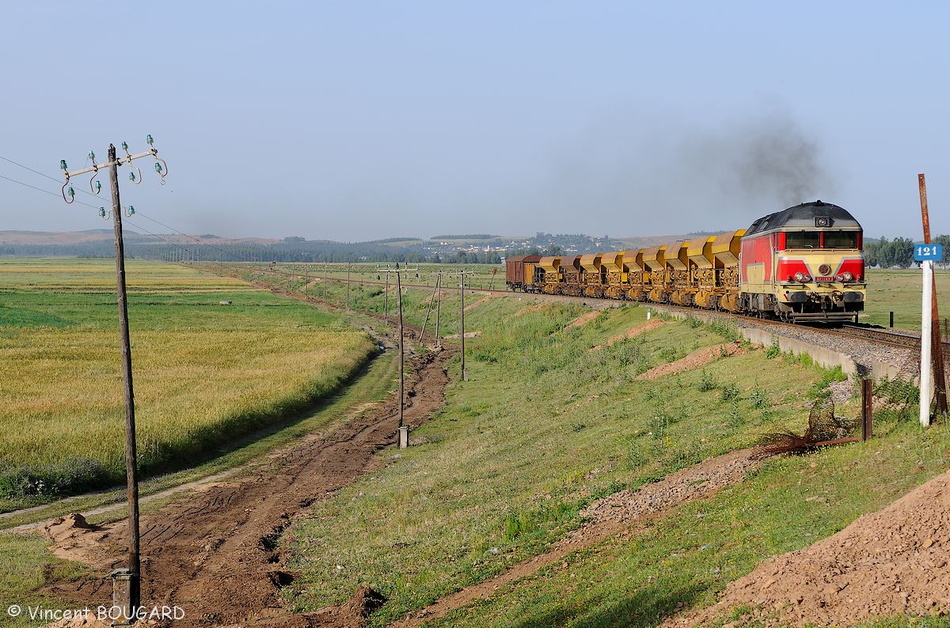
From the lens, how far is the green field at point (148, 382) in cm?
3048

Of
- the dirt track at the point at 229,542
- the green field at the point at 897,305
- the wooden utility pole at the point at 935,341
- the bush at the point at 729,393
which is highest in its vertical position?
the wooden utility pole at the point at 935,341

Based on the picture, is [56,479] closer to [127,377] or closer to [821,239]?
[127,377]

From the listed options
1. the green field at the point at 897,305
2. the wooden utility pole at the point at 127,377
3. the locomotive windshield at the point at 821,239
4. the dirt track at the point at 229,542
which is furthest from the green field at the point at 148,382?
the green field at the point at 897,305

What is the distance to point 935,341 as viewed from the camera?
653 inches

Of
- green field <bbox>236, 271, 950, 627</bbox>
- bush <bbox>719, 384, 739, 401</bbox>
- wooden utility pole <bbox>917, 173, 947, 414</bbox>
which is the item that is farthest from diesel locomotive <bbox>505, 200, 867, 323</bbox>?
wooden utility pole <bbox>917, 173, 947, 414</bbox>

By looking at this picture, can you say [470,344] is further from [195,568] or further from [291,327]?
[195,568]

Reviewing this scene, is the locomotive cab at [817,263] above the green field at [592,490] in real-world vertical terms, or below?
above

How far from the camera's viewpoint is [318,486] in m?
29.7

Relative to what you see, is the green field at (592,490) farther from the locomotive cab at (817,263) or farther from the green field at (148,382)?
the locomotive cab at (817,263)

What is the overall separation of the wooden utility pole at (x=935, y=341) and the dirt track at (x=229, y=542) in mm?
11026

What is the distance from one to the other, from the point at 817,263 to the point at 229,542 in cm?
2229

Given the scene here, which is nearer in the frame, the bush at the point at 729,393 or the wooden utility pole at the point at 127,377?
the wooden utility pole at the point at 127,377

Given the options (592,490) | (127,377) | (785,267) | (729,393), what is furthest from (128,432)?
(785,267)

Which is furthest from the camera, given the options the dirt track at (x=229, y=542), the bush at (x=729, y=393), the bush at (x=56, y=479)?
the bush at (x=56, y=479)
